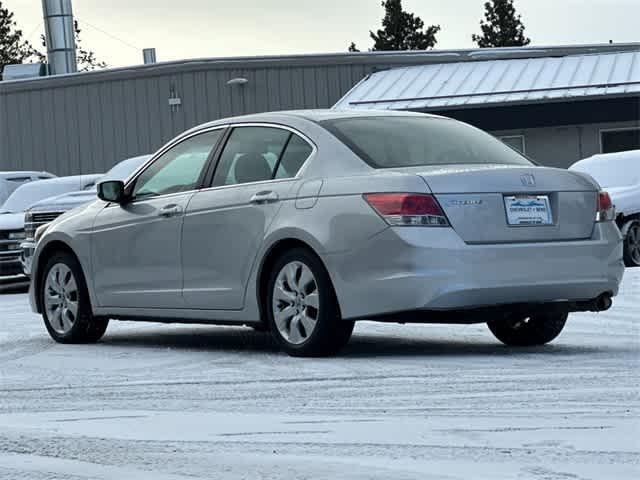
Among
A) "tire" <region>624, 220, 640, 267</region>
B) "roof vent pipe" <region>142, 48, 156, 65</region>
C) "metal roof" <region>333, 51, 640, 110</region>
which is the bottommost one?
"tire" <region>624, 220, 640, 267</region>

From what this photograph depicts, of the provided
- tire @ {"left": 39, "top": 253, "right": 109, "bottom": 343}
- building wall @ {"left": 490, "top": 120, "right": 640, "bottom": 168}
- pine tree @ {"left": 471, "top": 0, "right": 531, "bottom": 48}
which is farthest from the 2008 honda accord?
pine tree @ {"left": 471, "top": 0, "right": 531, "bottom": 48}

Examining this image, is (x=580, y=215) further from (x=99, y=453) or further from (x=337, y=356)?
(x=99, y=453)

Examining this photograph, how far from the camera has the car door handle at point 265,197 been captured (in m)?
9.69

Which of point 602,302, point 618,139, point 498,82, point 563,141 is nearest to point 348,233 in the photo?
point 602,302

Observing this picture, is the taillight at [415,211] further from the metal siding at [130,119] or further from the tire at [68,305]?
the metal siding at [130,119]

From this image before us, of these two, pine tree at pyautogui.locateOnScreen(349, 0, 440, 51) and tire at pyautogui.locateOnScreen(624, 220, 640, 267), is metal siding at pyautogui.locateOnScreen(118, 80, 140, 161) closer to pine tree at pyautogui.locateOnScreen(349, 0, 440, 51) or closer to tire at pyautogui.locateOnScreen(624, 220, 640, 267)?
tire at pyautogui.locateOnScreen(624, 220, 640, 267)

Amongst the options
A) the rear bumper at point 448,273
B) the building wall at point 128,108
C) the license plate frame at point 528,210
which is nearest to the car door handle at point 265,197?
the rear bumper at point 448,273

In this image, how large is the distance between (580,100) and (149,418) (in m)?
26.8

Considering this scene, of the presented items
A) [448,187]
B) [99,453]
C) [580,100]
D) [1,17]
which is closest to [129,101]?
[580,100]

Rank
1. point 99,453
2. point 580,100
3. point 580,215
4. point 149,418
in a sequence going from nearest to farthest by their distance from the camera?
point 99,453, point 149,418, point 580,215, point 580,100

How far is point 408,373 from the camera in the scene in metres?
8.56

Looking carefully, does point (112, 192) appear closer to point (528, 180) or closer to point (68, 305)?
point (68, 305)

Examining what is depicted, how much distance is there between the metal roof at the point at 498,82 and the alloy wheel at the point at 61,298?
22.3 metres

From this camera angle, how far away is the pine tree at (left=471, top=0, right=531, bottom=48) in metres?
81.5
